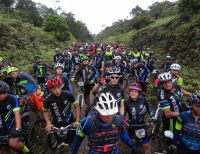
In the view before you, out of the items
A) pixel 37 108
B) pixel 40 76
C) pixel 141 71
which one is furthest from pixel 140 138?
pixel 40 76

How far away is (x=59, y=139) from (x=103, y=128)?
327 centimetres

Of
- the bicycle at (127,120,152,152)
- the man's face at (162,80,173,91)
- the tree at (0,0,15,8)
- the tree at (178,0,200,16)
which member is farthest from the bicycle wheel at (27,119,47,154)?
the tree at (0,0,15,8)

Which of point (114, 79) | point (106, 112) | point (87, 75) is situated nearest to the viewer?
point (106, 112)

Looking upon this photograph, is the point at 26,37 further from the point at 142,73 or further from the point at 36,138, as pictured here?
the point at 36,138

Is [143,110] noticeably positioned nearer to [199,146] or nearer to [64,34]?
[199,146]

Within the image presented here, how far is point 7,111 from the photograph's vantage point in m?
5.79

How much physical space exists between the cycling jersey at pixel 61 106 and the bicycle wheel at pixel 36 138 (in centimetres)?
114

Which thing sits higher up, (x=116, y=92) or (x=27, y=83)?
(x=27, y=83)

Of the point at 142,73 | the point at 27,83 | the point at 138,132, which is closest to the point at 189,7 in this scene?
the point at 142,73

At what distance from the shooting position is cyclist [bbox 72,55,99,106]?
10.6 meters

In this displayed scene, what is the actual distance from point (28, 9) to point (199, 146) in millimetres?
59102

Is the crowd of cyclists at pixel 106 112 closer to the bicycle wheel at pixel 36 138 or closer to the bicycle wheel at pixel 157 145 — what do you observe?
the bicycle wheel at pixel 157 145

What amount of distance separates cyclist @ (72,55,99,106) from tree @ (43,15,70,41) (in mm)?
37361

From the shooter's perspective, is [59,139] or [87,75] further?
[87,75]
